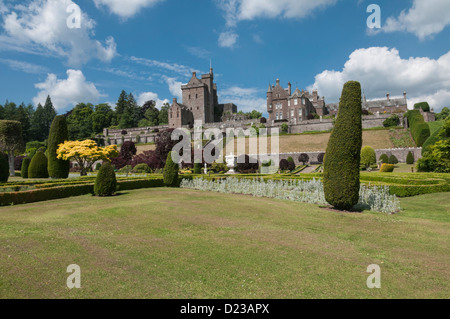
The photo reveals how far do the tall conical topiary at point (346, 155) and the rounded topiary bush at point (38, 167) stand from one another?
28733 millimetres

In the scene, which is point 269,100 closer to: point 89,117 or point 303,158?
point 303,158

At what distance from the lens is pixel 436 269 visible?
5.41 meters

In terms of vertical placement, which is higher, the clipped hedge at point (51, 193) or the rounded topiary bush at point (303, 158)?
the rounded topiary bush at point (303, 158)

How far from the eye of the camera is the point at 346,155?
1121cm

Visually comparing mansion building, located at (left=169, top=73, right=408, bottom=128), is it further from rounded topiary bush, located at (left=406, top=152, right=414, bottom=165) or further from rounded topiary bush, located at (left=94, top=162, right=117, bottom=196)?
rounded topiary bush, located at (left=94, top=162, right=117, bottom=196)

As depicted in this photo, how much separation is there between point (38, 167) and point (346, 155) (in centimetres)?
2963

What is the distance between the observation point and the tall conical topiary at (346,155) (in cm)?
1112

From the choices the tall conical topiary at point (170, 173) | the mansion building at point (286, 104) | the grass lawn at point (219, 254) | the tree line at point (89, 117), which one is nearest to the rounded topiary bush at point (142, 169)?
the tall conical topiary at point (170, 173)

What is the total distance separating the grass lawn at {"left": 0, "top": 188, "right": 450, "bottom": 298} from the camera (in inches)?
176

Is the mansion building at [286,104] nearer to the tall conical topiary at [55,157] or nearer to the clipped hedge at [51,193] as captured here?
the tall conical topiary at [55,157]
